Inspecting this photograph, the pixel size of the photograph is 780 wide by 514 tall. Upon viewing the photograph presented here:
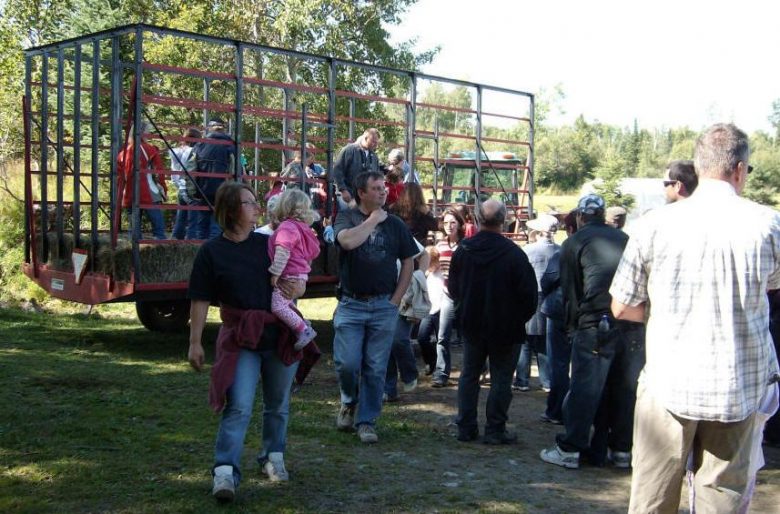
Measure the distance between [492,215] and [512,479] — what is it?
1925 mm

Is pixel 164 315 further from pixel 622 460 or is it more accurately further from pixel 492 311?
pixel 622 460

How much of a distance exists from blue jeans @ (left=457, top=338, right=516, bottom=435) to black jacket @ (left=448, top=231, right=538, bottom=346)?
9 cm

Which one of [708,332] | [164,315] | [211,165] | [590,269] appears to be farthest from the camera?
[164,315]

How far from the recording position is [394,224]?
20.6ft

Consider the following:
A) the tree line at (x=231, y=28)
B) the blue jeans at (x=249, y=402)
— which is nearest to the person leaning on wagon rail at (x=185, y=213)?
the blue jeans at (x=249, y=402)

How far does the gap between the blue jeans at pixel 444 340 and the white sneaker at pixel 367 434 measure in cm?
225

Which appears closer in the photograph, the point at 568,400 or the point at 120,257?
the point at 568,400

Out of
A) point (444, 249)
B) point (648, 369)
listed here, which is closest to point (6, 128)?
point (444, 249)

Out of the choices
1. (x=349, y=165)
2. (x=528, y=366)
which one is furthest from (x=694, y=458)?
(x=349, y=165)

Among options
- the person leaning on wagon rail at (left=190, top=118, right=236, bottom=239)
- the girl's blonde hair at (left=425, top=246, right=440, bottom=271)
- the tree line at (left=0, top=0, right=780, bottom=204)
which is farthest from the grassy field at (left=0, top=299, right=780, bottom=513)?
the tree line at (left=0, top=0, right=780, bottom=204)

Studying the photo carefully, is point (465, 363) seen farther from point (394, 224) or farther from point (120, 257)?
point (120, 257)

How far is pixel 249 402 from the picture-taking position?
4875 millimetres

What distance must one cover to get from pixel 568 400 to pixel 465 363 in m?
0.92

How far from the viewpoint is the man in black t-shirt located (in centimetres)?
615
